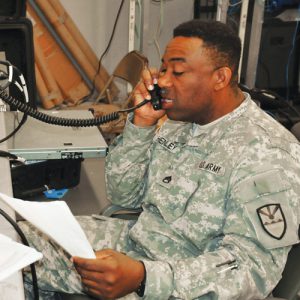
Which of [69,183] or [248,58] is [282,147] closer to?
[69,183]

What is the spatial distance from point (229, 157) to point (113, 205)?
516mm

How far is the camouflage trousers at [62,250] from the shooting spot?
1.40 meters

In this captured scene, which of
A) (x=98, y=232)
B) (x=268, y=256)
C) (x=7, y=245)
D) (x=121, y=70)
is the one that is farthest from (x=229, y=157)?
(x=121, y=70)

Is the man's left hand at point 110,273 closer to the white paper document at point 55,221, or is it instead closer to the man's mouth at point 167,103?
the white paper document at point 55,221

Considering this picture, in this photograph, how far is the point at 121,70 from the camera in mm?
2906

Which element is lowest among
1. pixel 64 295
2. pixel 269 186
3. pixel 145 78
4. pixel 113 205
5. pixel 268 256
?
pixel 64 295

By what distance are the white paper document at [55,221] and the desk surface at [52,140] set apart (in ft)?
2.19

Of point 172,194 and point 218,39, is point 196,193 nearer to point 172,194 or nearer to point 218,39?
point 172,194

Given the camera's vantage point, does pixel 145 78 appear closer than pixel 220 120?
No

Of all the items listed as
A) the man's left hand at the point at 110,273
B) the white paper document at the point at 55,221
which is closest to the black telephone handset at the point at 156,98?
the man's left hand at the point at 110,273

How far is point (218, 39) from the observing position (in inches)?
53.6

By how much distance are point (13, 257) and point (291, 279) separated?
65 centimetres

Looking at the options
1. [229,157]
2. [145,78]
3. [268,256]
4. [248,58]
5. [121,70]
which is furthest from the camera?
[248,58]

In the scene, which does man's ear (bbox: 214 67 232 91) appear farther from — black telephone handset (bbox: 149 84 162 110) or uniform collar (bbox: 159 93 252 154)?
black telephone handset (bbox: 149 84 162 110)
